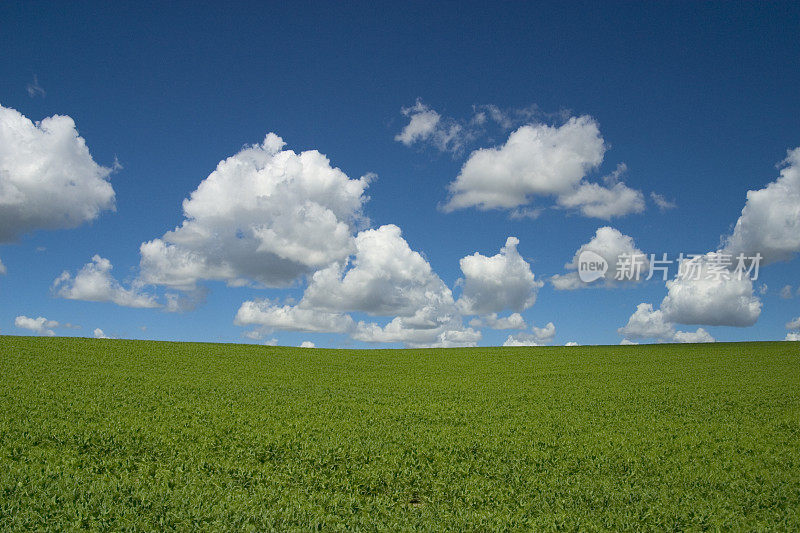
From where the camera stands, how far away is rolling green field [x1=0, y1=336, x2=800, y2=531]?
12547 mm

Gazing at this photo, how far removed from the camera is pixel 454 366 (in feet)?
155

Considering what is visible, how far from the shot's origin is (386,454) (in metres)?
17.0

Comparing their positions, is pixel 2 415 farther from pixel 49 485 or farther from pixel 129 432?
pixel 49 485

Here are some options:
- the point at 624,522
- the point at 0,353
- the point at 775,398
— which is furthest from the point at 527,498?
the point at 0,353

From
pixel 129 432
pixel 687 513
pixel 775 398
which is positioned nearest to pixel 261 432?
pixel 129 432

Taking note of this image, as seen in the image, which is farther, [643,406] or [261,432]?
[643,406]

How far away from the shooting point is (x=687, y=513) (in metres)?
13.1

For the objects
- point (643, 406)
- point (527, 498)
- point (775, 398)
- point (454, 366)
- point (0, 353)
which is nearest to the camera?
point (527, 498)

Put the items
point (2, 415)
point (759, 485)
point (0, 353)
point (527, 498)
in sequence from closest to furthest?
point (527, 498)
point (759, 485)
point (2, 415)
point (0, 353)

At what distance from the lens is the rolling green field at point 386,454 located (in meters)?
12.5

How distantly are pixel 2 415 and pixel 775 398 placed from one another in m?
37.6

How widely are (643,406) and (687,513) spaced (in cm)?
1511

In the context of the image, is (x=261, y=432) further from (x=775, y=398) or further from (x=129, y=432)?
(x=775, y=398)

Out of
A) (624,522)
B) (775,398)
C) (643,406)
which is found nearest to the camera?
(624,522)
